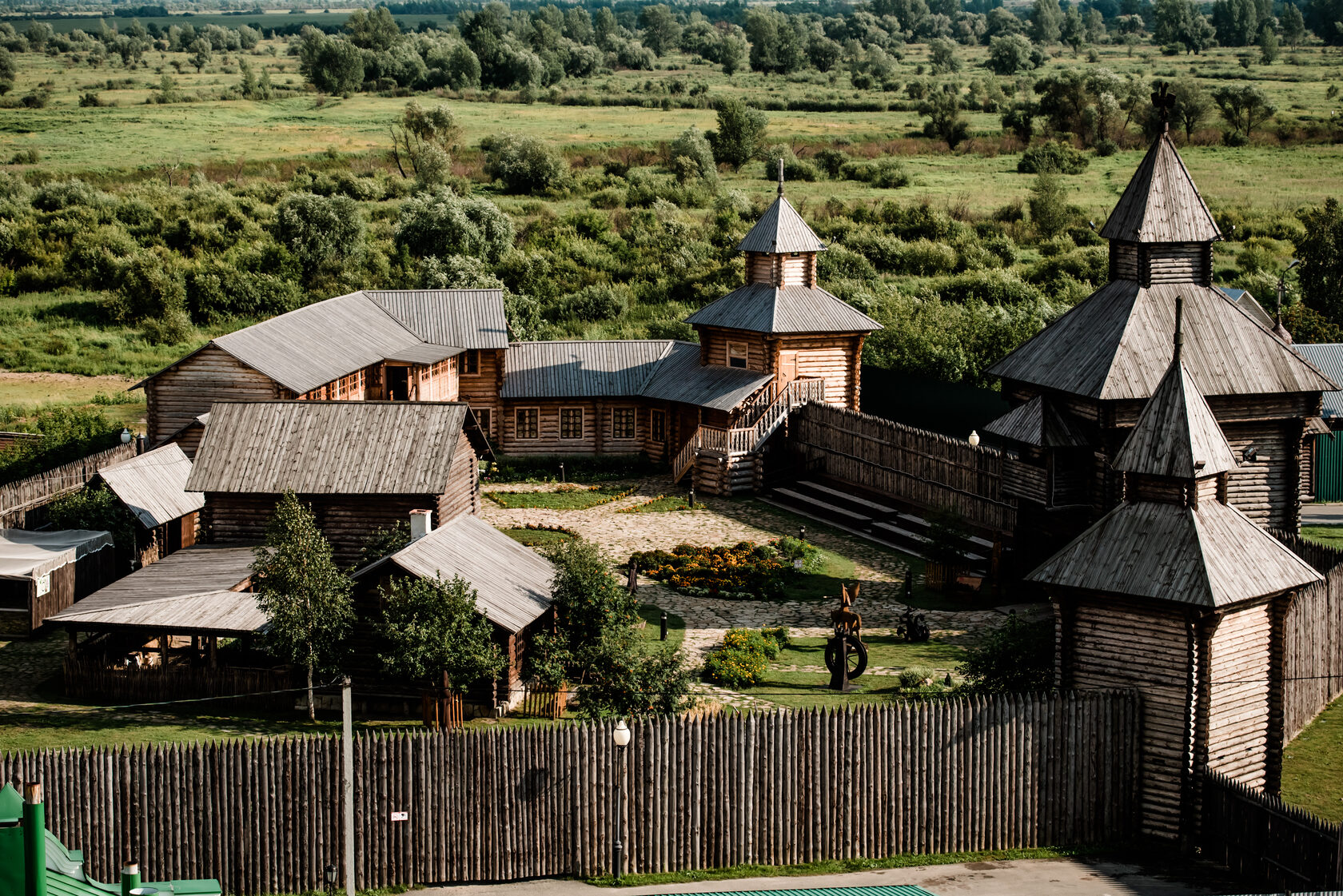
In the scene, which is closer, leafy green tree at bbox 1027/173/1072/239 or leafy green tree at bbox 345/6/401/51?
leafy green tree at bbox 1027/173/1072/239

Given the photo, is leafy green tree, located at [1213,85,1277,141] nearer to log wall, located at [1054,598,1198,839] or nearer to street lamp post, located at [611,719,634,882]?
log wall, located at [1054,598,1198,839]

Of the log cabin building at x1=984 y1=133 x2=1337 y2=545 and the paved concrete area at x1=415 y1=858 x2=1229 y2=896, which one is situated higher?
the log cabin building at x1=984 y1=133 x2=1337 y2=545

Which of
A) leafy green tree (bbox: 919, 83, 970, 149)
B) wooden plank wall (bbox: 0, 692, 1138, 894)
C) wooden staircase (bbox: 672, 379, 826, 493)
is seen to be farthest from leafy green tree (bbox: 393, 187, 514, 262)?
wooden plank wall (bbox: 0, 692, 1138, 894)

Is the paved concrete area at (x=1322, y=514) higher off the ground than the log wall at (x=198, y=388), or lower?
lower

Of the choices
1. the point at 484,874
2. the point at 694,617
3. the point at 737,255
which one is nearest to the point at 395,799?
the point at 484,874

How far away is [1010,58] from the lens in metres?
151

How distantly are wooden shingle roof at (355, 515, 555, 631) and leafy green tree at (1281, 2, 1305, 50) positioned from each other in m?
160

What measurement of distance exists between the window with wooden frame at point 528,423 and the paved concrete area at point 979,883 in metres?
27.6

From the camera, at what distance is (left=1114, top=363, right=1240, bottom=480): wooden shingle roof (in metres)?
21.3

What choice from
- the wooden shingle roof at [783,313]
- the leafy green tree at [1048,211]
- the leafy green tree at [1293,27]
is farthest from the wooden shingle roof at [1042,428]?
the leafy green tree at [1293,27]

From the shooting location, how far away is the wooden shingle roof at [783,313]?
43531 mm

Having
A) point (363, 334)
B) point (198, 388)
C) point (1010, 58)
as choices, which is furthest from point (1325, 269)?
point (1010, 58)

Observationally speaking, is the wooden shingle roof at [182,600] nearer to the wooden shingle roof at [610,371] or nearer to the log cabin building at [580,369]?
the log cabin building at [580,369]

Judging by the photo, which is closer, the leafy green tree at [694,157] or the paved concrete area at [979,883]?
the paved concrete area at [979,883]
